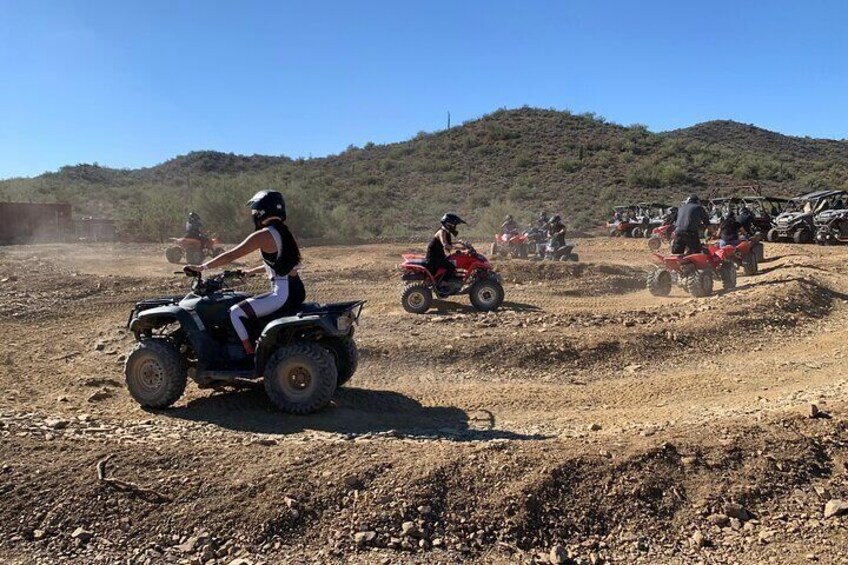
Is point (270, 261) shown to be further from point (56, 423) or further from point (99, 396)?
point (99, 396)

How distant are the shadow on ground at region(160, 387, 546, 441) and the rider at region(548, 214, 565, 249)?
12.4 meters

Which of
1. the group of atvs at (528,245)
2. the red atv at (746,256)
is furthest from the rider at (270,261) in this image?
the group of atvs at (528,245)

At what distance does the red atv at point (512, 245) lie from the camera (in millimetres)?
19266

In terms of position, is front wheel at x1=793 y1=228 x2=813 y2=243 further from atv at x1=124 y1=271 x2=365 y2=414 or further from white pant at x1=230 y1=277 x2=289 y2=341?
white pant at x1=230 y1=277 x2=289 y2=341

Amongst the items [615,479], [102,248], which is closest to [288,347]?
[615,479]

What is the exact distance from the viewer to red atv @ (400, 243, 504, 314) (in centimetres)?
1075

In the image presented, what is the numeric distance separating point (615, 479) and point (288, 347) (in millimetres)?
2702

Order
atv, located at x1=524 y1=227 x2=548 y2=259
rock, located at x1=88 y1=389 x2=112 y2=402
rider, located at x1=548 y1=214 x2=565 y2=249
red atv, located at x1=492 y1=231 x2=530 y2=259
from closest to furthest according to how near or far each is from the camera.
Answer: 1. rock, located at x1=88 y1=389 x2=112 y2=402
2. rider, located at x1=548 y1=214 x2=565 y2=249
3. atv, located at x1=524 y1=227 x2=548 y2=259
4. red atv, located at x1=492 y1=231 x2=530 y2=259

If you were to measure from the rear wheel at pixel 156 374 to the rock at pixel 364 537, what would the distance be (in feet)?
8.50

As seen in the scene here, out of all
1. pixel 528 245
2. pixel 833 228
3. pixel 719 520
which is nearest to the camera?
pixel 719 520

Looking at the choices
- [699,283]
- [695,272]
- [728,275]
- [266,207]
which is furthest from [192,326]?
[728,275]

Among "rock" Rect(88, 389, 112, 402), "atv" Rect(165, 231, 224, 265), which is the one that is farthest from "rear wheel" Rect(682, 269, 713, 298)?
"atv" Rect(165, 231, 224, 265)

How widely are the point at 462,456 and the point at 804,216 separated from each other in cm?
2158

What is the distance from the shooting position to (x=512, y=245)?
19375 mm
